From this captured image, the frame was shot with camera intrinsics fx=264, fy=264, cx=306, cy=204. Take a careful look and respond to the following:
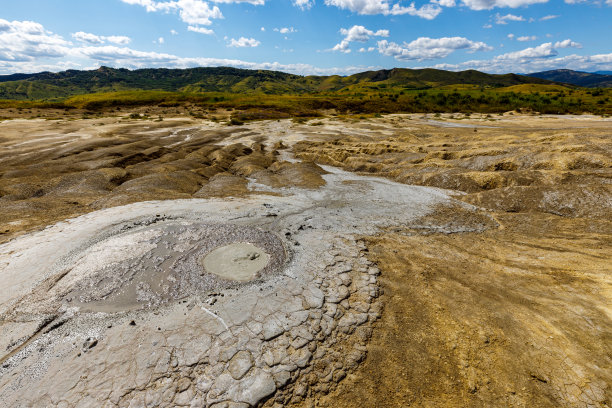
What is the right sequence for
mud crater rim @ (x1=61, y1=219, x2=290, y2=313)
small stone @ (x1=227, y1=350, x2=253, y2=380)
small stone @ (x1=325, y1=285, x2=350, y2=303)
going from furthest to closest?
mud crater rim @ (x1=61, y1=219, x2=290, y2=313)
small stone @ (x1=325, y1=285, x2=350, y2=303)
small stone @ (x1=227, y1=350, x2=253, y2=380)

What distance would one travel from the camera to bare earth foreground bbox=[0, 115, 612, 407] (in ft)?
19.8

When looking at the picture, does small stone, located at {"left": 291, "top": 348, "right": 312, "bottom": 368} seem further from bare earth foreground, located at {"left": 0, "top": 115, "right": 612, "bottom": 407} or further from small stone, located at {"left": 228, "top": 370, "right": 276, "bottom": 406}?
small stone, located at {"left": 228, "top": 370, "right": 276, "bottom": 406}

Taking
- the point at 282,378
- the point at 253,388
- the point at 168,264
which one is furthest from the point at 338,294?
the point at 168,264

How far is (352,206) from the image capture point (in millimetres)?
17625

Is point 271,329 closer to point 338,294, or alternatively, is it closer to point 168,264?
point 338,294

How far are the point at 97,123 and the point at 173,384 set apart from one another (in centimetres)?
5962

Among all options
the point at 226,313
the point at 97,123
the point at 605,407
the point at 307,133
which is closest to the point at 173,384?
the point at 226,313

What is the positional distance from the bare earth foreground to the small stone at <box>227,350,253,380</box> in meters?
0.02

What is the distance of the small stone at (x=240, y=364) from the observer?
6164mm

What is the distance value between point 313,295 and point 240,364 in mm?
3063

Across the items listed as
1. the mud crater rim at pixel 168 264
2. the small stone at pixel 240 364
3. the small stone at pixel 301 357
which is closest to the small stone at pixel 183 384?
the small stone at pixel 240 364

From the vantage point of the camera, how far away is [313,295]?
8664mm

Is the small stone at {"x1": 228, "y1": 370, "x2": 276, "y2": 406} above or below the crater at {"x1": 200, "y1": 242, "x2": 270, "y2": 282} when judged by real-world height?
below

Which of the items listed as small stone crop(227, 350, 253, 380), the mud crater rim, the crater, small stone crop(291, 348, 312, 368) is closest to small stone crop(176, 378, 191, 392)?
small stone crop(227, 350, 253, 380)
